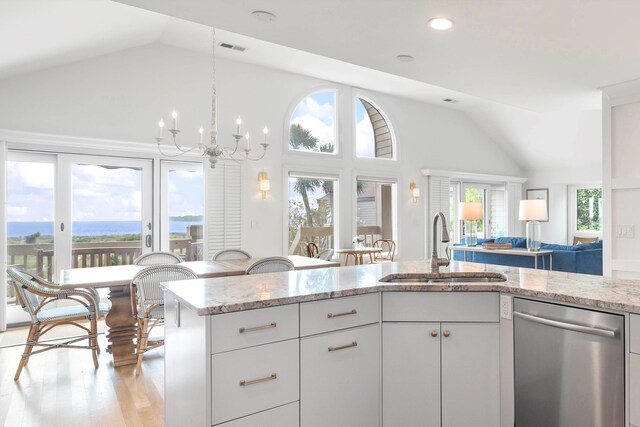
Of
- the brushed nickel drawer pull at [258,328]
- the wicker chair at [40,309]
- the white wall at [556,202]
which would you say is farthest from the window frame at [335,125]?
the white wall at [556,202]

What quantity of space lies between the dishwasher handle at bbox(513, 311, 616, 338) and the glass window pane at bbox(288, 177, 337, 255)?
189 inches

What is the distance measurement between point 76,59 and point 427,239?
6298mm

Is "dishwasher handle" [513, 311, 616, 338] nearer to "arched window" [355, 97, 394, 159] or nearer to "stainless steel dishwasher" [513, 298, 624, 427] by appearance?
"stainless steel dishwasher" [513, 298, 624, 427]

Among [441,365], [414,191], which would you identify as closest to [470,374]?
[441,365]

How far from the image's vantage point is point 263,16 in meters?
2.26

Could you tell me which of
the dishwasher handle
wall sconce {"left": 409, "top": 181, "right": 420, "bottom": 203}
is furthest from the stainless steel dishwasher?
wall sconce {"left": 409, "top": 181, "right": 420, "bottom": 203}

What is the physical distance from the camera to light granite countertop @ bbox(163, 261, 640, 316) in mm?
1663

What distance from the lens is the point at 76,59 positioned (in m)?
4.75

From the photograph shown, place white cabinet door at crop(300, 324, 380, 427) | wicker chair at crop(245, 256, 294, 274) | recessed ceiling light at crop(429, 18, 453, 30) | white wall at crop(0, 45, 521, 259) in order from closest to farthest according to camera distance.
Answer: white cabinet door at crop(300, 324, 380, 427), recessed ceiling light at crop(429, 18, 453, 30), wicker chair at crop(245, 256, 294, 274), white wall at crop(0, 45, 521, 259)

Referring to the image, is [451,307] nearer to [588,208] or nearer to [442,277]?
[442,277]

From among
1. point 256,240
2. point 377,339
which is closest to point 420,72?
point 377,339

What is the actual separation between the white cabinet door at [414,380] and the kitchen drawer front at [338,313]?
21 centimetres

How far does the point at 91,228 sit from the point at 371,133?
4.82 meters

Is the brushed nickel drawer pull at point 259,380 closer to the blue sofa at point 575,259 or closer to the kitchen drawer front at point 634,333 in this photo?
the kitchen drawer front at point 634,333
